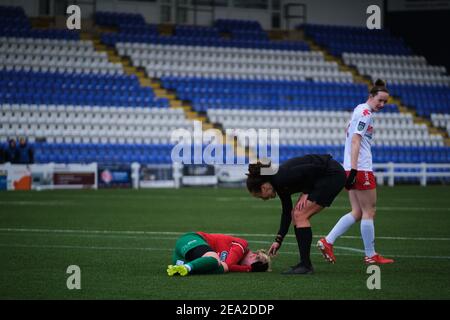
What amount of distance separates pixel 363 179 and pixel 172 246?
3.83m

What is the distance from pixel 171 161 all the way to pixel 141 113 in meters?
3.10

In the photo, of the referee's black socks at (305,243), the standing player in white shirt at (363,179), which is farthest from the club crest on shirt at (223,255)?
the standing player in white shirt at (363,179)

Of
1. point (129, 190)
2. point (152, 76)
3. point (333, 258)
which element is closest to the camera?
point (333, 258)

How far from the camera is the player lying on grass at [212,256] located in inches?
441

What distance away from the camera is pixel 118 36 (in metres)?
46.5

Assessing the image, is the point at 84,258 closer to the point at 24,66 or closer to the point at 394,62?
the point at 24,66

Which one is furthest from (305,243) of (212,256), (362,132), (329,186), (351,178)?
(362,132)

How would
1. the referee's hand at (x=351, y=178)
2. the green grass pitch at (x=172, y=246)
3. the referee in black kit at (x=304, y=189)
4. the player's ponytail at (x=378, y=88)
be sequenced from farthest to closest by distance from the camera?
the player's ponytail at (x=378, y=88), the referee's hand at (x=351, y=178), the referee in black kit at (x=304, y=189), the green grass pitch at (x=172, y=246)

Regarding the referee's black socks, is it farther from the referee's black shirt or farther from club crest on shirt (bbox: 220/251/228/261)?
club crest on shirt (bbox: 220/251/228/261)

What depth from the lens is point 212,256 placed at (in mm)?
11289

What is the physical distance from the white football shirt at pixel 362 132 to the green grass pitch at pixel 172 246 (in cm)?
137

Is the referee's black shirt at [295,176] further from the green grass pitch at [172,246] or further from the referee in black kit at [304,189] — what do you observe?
the green grass pitch at [172,246]

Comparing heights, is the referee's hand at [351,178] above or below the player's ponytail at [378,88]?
below
